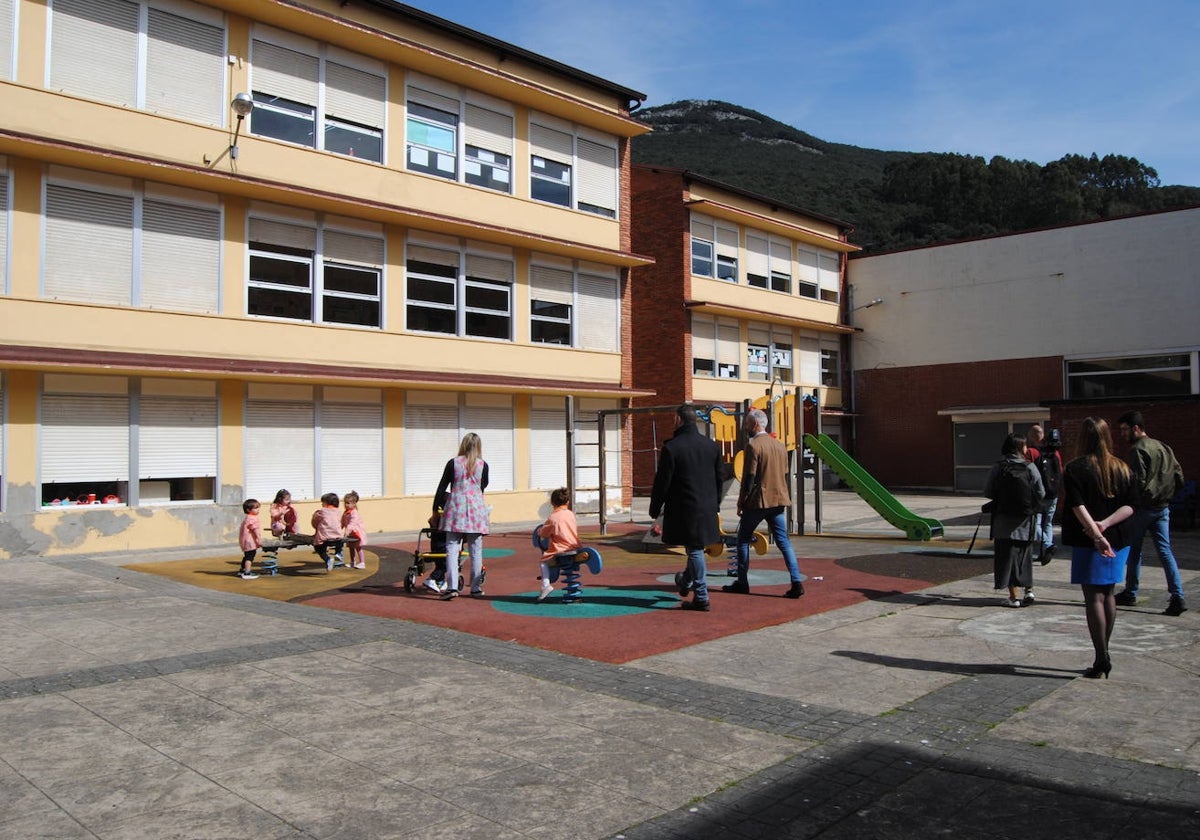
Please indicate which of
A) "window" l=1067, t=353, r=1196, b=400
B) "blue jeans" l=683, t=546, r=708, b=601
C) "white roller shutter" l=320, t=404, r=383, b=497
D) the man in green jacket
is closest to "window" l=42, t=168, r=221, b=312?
"white roller shutter" l=320, t=404, r=383, b=497

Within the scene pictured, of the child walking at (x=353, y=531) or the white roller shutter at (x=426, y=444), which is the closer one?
the child walking at (x=353, y=531)

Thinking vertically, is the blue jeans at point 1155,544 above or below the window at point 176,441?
below

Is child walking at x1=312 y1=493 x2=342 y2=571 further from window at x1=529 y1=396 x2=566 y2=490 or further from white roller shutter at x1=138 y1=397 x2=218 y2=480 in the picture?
window at x1=529 y1=396 x2=566 y2=490

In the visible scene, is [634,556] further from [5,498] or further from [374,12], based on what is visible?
[374,12]

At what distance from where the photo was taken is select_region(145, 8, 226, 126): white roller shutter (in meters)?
16.9

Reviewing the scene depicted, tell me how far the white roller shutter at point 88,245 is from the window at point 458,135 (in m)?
6.44

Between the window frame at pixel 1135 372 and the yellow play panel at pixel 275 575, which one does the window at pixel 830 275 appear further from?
the yellow play panel at pixel 275 575

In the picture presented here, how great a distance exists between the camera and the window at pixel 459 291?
2105 centimetres

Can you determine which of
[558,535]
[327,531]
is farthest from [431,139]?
[558,535]

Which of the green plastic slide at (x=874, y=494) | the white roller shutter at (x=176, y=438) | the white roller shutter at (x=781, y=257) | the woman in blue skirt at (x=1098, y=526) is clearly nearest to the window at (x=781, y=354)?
the white roller shutter at (x=781, y=257)

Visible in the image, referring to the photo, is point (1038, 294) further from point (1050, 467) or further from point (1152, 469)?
point (1152, 469)

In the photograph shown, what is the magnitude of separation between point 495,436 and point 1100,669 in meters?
17.4

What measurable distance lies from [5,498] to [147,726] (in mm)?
11923

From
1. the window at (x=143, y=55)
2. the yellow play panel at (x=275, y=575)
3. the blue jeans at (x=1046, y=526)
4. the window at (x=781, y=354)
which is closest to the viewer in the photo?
the yellow play panel at (x=275, y=575)
